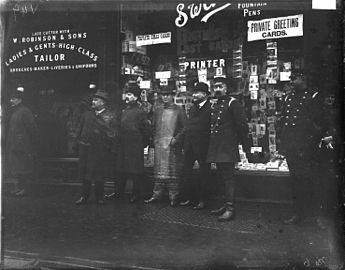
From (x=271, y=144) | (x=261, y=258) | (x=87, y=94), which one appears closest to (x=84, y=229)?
(x=87, y=94)

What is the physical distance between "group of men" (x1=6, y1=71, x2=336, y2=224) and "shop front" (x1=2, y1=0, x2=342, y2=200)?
143 mm

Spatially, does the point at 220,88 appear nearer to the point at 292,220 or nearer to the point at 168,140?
the point at 168,140

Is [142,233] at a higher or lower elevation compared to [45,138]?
lower

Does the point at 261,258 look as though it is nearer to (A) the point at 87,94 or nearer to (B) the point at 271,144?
(B) the point at 271,144

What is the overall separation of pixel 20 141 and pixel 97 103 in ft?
3.38

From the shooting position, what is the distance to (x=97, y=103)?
6375mm

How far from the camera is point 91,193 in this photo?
6.36 meters

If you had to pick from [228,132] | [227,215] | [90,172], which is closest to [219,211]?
[227,215]

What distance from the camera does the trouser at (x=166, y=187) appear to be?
6289 mm

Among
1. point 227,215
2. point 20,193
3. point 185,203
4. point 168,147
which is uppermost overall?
point 168,147

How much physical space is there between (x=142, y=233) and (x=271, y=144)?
1.88 metres

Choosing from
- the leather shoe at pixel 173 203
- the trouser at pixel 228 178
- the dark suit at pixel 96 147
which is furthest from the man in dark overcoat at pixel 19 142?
the trouser at pixel 228 178

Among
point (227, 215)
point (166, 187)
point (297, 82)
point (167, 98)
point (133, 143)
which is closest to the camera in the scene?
point (297, 82)

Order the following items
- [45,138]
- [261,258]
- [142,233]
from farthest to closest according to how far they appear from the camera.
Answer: [45,138] → [142,233] → [261,258]
